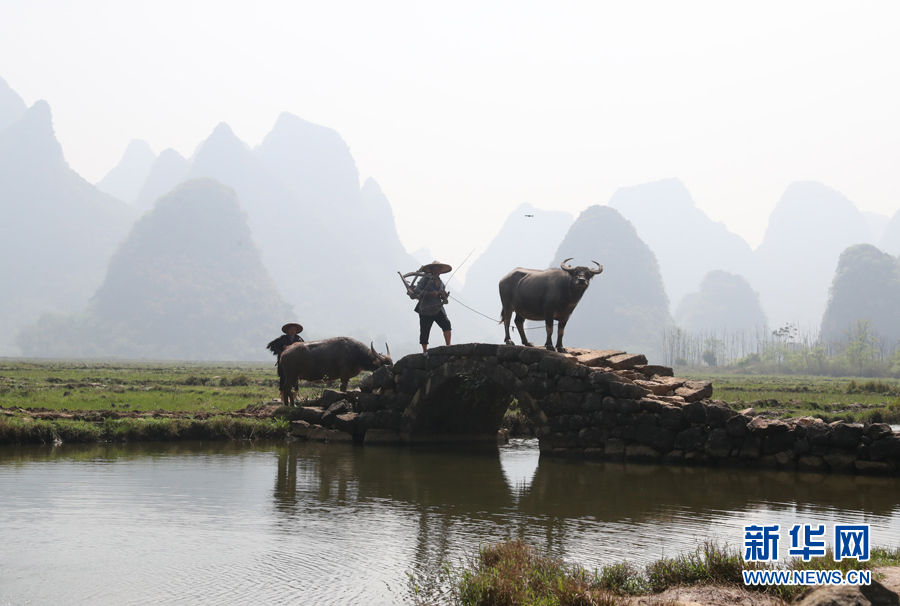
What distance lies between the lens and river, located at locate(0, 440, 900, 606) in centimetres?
804

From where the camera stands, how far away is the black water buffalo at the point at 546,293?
17797mm

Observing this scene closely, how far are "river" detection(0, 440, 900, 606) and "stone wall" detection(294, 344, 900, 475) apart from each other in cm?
57

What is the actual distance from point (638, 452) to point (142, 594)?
11543 millimetres

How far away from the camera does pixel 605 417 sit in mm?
17141

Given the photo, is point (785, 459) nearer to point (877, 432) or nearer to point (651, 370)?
point (877, 432)

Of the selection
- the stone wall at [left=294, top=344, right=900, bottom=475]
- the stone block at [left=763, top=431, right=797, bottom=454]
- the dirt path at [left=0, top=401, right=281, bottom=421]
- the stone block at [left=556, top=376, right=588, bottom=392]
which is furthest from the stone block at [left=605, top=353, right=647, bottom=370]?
the dirt path at [left=0, top=401, right=281, bottom=421]

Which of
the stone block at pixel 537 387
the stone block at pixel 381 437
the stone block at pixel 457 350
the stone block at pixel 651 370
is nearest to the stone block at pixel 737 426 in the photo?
the stone block at pixel 651 370

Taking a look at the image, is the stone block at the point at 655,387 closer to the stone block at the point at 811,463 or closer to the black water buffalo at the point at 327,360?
the stone block at the point at 811,463

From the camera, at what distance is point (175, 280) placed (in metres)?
189

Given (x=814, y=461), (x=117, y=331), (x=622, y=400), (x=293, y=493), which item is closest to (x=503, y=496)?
(x=293, y=493)

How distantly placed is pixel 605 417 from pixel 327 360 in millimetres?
8419

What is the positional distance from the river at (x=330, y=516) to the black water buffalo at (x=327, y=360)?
4.66 metres

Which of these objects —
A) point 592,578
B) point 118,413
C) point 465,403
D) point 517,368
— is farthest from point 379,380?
point 592,578

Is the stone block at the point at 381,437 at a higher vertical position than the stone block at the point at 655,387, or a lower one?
lower
